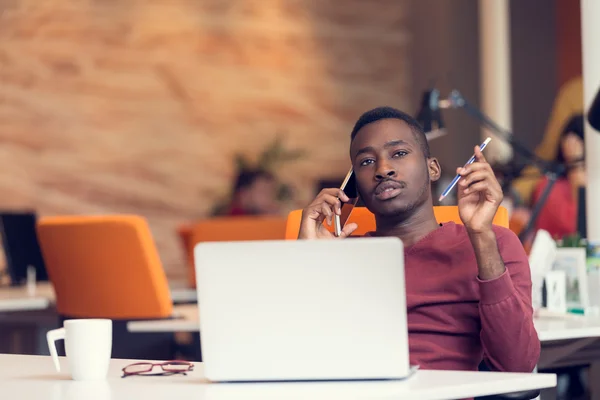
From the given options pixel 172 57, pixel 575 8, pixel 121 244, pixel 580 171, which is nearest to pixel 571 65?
pixel 575 8

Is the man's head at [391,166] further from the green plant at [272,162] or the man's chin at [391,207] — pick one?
the green plant at [272,162]

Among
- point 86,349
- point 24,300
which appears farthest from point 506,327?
point 24,300

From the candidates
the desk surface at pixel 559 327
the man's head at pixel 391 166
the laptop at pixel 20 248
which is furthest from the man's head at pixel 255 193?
the man's head at pixel 391 166

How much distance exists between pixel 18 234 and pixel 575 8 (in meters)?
5.38

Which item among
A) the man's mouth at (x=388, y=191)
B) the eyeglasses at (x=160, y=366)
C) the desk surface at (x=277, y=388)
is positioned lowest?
the desk surface at (x=277, y=388)

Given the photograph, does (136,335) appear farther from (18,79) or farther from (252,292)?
(18,79)

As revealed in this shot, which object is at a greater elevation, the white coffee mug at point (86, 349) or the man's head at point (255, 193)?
the man's head at point (255, 193)

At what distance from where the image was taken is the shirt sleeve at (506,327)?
76.8 inches

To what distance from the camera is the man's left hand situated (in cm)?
197

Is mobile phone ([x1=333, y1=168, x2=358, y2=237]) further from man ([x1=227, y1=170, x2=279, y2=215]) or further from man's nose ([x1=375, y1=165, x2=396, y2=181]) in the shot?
man ([x1=227, y1=170, x2=279, y2=215])

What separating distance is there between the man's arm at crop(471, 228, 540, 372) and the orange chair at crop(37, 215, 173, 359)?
2.12 meters

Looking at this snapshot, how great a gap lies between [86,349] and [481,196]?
2.81 ft

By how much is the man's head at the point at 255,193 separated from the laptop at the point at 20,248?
2192mm

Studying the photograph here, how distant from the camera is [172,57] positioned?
30.3ft
